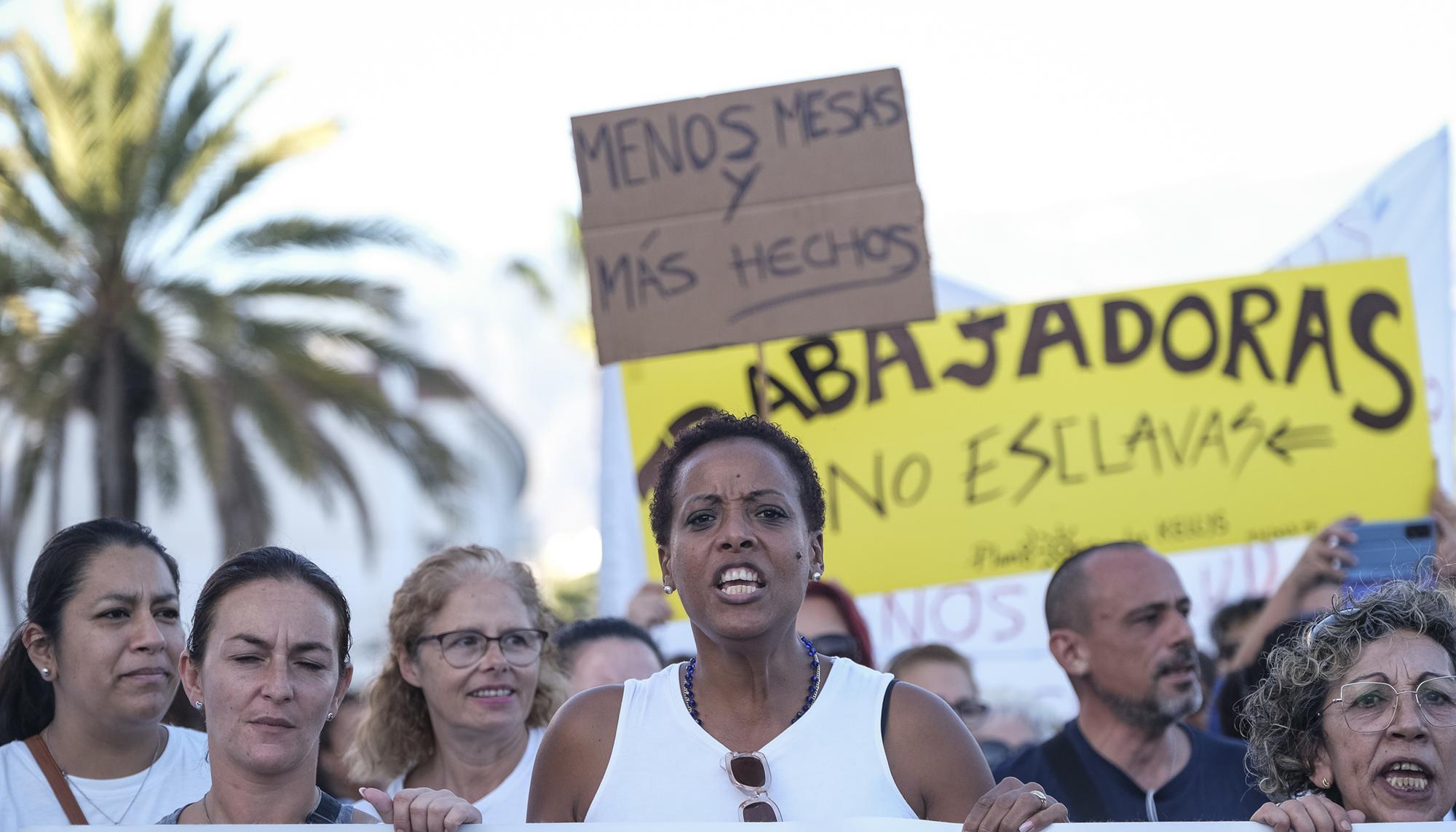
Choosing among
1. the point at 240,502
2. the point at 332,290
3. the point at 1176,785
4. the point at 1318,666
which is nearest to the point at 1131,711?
the point at 1176,785

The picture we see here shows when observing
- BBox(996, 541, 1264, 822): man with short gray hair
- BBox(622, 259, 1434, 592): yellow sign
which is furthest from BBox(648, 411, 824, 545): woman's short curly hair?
BBox(622, 259, 1434, 592): yellow sign

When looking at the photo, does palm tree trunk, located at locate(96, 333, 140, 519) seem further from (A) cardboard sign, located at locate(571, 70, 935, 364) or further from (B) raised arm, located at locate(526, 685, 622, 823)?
(B) raised arm, located at locate(526, 685, 622, 823)

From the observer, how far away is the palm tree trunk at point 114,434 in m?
11.8

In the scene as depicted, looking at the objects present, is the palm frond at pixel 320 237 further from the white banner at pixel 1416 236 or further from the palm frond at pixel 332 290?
the white banner at pixel 1416 236

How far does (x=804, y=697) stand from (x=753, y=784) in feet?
0.61

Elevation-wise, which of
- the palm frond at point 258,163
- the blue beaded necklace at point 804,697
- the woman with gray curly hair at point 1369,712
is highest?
the palm frond at point 258,163

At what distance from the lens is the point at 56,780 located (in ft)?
10.4

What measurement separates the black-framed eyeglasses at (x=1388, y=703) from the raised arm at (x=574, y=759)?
4.10 ft

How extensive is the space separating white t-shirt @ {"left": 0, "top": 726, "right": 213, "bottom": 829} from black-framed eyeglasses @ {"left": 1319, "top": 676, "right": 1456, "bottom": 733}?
2.17m

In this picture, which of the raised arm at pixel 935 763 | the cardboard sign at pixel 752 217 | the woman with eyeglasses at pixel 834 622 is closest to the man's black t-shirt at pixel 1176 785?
the woman with eyeglasses at pixel 834 622

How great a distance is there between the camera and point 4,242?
11.4 meters

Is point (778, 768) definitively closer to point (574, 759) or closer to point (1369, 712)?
point (574, 759)

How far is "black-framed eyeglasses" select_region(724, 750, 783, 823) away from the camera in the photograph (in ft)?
7.86

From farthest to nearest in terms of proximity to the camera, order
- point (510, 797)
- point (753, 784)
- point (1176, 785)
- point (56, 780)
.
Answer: point (1176, 785), point (510, 797), point (56, 780), point (753, 784)
